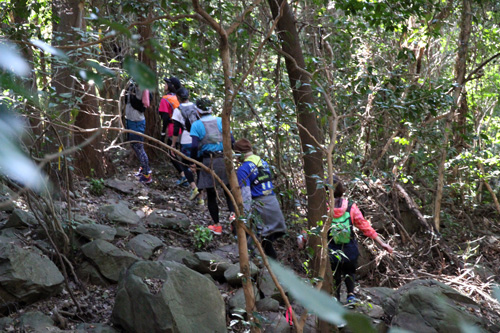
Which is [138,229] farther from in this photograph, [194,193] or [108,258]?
[194,193]

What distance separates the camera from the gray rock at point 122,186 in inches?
327

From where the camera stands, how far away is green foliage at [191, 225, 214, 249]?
696 cm

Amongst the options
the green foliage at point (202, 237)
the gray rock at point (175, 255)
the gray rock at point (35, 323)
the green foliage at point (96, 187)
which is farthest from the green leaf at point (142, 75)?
the green foliage at point (96, 187)

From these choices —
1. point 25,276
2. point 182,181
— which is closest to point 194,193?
point 182,181

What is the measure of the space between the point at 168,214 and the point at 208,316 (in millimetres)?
2779

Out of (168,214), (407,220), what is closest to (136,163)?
(168,214)

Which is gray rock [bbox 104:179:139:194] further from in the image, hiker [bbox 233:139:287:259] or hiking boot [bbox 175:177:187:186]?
hiker [bbox 233:139:287:259]

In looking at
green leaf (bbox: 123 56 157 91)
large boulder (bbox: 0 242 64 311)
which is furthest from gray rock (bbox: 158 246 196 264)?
green leaf (bbox: 123 56 157 91)

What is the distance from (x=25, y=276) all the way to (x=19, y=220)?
110cm

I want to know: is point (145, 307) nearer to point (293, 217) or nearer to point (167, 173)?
point (293, 217)

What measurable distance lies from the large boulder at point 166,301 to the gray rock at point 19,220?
59.1 inches

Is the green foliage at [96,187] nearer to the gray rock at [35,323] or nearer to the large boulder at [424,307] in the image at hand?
the gray rock at [35,323]

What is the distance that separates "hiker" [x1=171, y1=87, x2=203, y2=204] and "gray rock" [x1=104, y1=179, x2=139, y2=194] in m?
0.97

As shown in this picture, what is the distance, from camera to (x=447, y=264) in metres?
8.01
